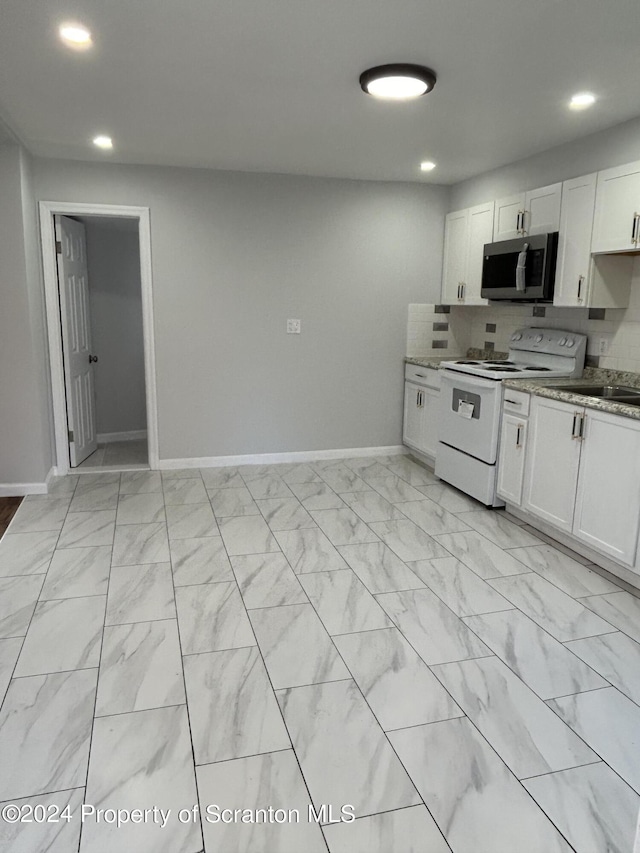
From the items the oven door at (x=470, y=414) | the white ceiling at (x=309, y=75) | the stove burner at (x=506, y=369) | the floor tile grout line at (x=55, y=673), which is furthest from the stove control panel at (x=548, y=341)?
the floor tile grout line at (x=55, y=673)

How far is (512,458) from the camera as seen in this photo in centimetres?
384

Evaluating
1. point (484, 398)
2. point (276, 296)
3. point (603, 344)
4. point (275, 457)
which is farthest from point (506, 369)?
point (275, 457)

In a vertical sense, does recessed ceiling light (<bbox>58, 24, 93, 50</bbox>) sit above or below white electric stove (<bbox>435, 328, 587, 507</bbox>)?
above

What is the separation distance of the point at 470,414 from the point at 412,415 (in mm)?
1131

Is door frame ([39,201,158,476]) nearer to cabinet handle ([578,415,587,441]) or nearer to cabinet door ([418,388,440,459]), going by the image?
cabinet door ([418,388,440,459])

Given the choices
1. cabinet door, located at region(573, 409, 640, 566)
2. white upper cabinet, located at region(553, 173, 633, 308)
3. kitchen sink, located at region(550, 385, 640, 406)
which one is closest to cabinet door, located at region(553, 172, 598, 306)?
white upper cabinet, located at region(553, 173, 633, 308)

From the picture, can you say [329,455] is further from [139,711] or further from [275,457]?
[139,711]

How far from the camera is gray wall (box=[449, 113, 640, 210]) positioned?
344 cm

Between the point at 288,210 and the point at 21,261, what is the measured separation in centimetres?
208

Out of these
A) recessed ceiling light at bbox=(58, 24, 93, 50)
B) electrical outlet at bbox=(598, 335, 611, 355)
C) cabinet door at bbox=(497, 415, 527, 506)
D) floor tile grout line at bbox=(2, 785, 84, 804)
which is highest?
recessed ceiling light at bbox=(58, 24, 93, 50)

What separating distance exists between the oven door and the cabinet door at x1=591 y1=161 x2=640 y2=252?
3.43 ft

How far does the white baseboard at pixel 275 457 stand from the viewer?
16.6ft

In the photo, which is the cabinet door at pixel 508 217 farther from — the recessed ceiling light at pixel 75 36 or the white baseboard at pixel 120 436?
the white baseboard at pixel 120 436

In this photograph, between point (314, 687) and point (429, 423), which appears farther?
point (429, 423)
